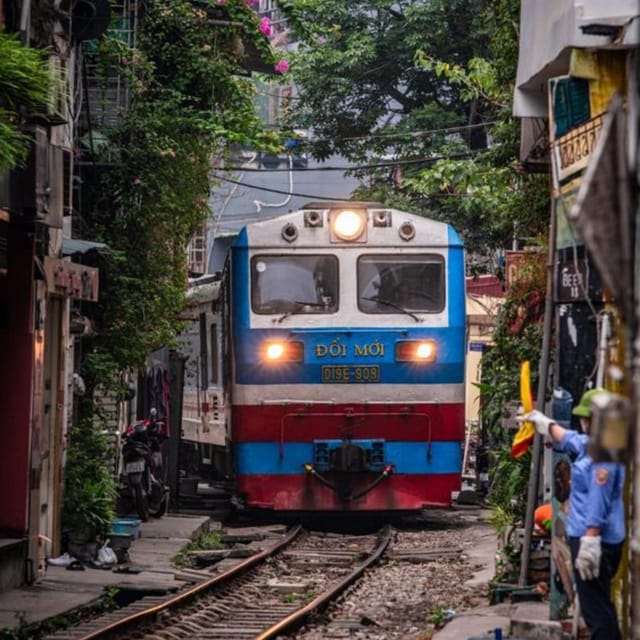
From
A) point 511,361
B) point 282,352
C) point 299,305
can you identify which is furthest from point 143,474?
point 511,361

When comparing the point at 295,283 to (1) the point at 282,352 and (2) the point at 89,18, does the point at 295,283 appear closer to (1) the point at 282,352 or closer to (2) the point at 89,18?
(1) the point at 282,352

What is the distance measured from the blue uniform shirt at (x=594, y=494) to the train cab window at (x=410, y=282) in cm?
1027

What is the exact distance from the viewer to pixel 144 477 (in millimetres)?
17969

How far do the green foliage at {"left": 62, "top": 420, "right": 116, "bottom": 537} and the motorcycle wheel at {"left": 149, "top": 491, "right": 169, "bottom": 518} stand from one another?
2.67m

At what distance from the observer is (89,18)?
50.4 feet

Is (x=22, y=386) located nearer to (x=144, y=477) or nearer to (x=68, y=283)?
(x=68, y=283)

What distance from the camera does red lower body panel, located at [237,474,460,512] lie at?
17641mm

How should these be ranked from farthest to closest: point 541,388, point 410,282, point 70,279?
point 410,282
point 70,279
point 541,388

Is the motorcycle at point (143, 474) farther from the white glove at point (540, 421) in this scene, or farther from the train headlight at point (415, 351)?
the white glove at point (540, 421)

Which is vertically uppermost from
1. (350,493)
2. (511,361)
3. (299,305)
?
(299,305)

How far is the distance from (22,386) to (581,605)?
6.20m

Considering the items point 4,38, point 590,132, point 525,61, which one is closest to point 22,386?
point 4,38

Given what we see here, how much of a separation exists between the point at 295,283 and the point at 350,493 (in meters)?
2.53

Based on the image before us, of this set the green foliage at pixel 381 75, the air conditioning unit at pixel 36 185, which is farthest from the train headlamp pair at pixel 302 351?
the green foliage at pixel 381 75
